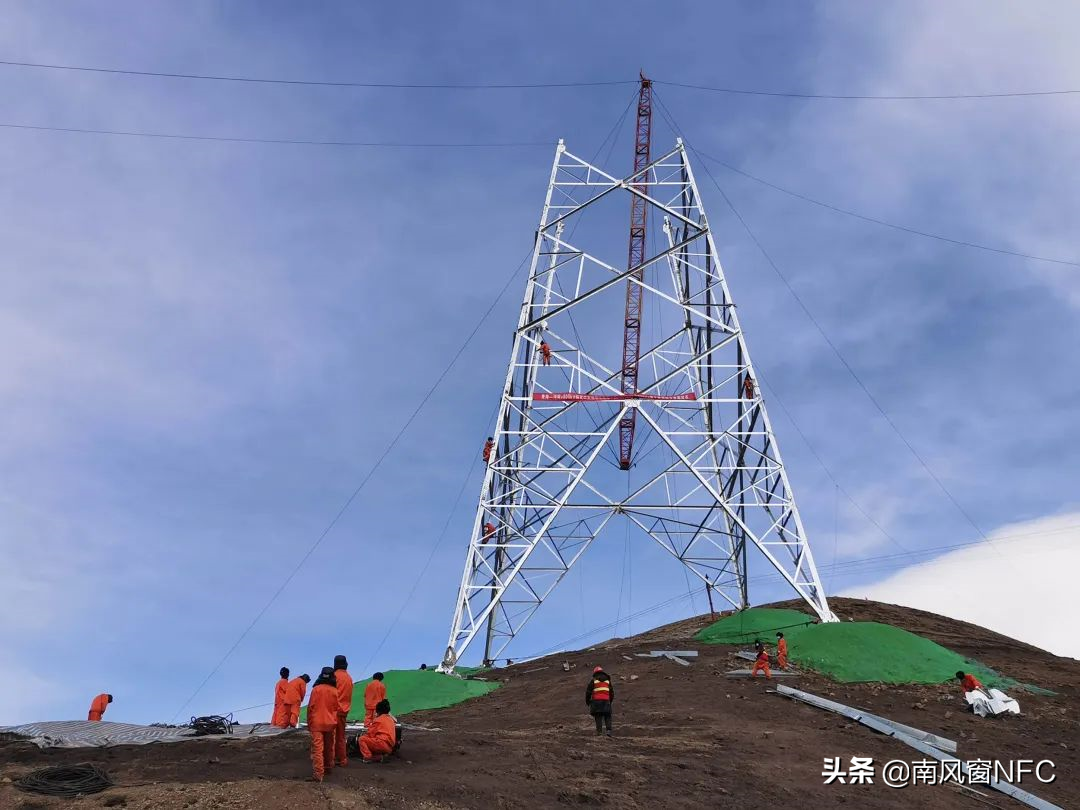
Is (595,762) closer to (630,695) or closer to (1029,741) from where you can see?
(630,695)

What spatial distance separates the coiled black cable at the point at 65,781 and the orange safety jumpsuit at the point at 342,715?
272 cm

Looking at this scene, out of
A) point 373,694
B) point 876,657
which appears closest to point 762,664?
point 876,657

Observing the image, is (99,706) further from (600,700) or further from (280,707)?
(600,700)

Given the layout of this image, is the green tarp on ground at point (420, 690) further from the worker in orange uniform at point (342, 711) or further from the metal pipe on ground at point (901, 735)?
→ the worker in orange uniform at point (342, 711)

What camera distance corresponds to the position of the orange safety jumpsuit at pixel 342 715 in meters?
10.9

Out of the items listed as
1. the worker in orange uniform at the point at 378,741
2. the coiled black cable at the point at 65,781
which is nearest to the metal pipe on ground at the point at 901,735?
the worker in orange uniform at the point at 378,741

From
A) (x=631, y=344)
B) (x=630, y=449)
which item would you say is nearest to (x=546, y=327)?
(x=631, y=344)

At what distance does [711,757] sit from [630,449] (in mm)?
27024

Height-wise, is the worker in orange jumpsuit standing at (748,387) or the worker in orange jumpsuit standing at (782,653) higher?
the worker in orange jumpsuit standing at (748,387)

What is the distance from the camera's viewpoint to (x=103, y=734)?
46.5 ft

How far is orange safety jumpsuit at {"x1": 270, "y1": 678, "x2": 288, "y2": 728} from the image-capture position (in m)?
15.9

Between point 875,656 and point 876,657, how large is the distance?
48 mm

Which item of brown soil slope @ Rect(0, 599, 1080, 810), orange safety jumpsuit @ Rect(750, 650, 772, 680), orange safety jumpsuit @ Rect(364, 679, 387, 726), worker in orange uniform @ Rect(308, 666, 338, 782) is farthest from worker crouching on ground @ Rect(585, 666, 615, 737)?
orange safety jumpsuit @ Rect(750, 650, 772, 680)

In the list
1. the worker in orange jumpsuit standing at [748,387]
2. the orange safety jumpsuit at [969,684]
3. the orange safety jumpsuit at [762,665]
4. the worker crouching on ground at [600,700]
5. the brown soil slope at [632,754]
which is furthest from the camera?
the worker in orange jumpsuit standing at [748,387]
